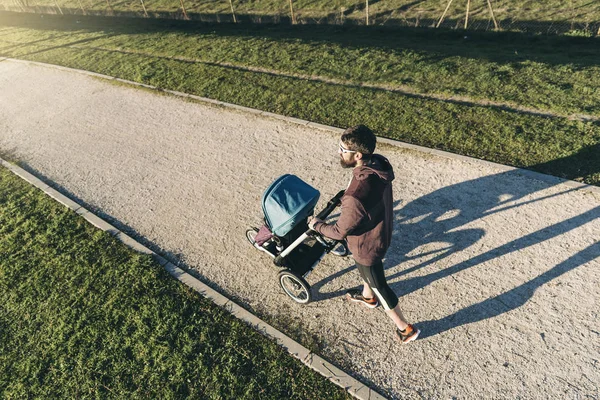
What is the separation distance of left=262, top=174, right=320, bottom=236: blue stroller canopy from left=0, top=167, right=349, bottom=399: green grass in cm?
151

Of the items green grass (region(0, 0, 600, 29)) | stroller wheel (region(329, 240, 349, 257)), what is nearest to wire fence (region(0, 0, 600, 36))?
green grass (region(0, 0, 600, 29))

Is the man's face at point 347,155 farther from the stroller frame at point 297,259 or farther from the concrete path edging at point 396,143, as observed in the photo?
the concrete path edging at point 396,143

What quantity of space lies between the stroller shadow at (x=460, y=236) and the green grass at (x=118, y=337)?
133 cm

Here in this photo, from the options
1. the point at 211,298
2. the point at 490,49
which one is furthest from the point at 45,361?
the point at 490,49

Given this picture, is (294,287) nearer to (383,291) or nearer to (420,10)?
(383,291)

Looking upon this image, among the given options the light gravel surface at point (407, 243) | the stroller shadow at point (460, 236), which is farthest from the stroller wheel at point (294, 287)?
the stroller shadow at point (460, 236)

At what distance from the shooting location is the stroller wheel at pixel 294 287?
14.9 ft

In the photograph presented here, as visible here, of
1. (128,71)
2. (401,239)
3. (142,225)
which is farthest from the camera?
(128,71)

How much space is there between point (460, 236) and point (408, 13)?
45.0 ft

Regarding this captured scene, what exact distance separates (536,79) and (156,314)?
383 inches

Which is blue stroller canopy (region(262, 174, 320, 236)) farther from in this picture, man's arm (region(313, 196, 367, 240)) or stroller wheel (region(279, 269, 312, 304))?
man's arm (region(313, 196, 367, 240))

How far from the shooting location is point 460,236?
5.49 meters

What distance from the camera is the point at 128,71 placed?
12.3 m

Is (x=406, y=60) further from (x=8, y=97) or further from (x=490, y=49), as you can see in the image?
(x=8, y=97)
